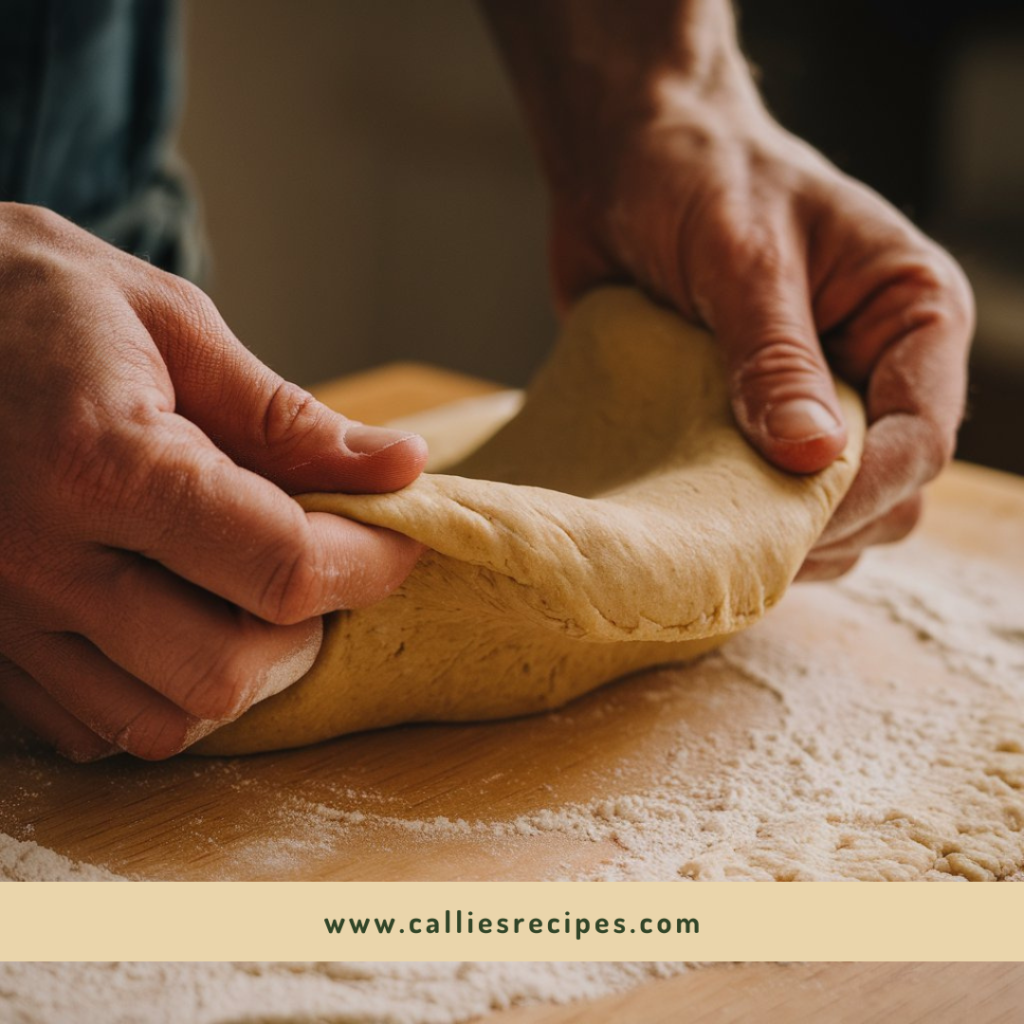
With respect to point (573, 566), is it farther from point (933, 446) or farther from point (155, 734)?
point (933, 446)

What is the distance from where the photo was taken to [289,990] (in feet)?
2.97

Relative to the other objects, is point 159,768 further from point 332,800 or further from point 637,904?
point 637,904

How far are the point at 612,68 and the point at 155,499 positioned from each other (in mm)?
1200

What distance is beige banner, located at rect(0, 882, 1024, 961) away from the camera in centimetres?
95

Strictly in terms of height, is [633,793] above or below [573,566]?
below

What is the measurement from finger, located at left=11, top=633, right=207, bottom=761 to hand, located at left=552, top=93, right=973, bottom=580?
704 millimetres

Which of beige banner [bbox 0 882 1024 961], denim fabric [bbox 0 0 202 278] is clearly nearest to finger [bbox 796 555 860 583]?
beige banner [bbox 0 882 1024 961]

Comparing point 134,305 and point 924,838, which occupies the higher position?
point 134,305

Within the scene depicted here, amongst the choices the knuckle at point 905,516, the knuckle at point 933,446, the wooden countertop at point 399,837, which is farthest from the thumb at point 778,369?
the wooden countertop at point 399,837

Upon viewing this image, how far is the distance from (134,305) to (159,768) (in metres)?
0.47

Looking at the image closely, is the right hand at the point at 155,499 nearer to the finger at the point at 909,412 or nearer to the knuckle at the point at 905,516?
the finger at the point at 909,412

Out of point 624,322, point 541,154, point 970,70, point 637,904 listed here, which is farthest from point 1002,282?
point 637,904

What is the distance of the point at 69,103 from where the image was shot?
190cm

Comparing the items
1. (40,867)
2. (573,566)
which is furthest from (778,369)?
(40,867)
